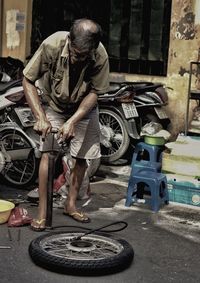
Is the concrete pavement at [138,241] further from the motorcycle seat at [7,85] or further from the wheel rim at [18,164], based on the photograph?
the motorcycle seat at [7,85]

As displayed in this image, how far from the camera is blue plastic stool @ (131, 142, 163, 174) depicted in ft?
21.8

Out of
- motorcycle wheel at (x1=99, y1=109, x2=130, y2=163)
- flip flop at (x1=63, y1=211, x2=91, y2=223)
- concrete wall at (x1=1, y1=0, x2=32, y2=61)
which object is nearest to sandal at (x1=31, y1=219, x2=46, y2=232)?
flip flop at (x1=63, y1=211, x2=91, y2=223)

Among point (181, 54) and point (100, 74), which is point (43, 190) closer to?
point (100, 74)

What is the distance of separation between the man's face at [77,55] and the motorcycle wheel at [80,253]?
60.0 inches

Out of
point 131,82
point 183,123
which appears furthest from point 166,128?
point 131,82

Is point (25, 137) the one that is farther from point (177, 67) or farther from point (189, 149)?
point (177, 67)

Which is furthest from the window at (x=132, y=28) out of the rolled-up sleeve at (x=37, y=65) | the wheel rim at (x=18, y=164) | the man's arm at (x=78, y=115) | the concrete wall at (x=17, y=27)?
the rolled-up sleeve at (x=37, y=65)

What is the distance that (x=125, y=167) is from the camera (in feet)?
27.5

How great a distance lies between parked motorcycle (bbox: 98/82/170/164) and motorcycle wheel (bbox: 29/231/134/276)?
11.2ft

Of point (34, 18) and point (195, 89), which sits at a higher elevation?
point (34, 18)

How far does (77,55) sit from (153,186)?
6.03 feet

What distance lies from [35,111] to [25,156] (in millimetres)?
1746

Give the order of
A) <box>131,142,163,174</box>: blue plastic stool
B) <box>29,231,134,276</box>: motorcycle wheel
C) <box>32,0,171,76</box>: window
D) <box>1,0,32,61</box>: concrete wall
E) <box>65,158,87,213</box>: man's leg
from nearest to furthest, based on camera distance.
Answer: <box>29,231,134,276</box>: motorcycle wheel, <box>65,158,87,213</box>: man's leg, <box>131,142,163,174</box>: blue plastic stool, <box>32,0,171,76</box>: window, <box>1,0,32,61</box>: concrete wall

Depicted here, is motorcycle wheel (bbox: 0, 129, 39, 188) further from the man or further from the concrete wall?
the concrete wall
